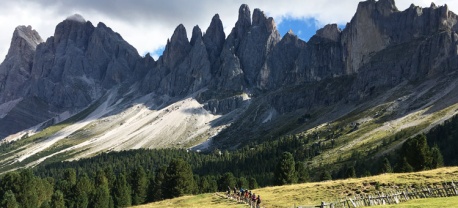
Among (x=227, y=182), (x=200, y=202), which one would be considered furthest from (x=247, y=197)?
(x=227, y=182)

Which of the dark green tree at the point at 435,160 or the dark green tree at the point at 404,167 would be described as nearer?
the dark green tree at the point at 404,167

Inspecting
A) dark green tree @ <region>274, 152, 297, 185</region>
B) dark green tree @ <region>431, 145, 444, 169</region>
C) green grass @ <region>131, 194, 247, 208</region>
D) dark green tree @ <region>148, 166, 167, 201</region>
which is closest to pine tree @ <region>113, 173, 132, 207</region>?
dark green tree @ <region>148, 166, 167, 201</region>

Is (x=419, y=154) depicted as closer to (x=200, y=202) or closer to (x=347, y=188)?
(x=347, y=188)

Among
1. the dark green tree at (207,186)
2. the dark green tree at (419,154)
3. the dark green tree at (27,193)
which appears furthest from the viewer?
the dark green tree at (207,186)

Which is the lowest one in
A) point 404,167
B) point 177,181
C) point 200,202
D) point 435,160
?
point 200,202

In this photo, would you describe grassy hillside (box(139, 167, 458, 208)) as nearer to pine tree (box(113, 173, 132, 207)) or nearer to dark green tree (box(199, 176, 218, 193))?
pine tree (box(113, 173, 132, 207))

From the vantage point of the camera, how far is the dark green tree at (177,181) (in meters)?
107

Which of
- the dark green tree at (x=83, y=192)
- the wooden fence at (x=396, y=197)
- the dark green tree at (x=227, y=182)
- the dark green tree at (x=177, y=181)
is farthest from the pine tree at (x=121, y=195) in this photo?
the wooden fence at (x=396, y=197)

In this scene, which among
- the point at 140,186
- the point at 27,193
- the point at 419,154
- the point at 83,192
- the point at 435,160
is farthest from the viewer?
the point at 140,186

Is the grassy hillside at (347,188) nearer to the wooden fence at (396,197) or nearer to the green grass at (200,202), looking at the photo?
the green grass at (200,202)

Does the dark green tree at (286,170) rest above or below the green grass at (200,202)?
above

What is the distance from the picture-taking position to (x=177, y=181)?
10681 cm

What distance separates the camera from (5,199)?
94688 mm

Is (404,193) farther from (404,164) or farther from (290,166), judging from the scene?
(290,166)
